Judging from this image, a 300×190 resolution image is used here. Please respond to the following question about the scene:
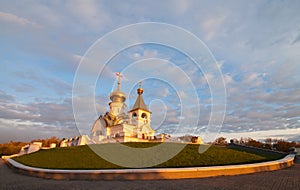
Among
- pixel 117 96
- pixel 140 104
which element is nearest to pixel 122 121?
pixel 140 104

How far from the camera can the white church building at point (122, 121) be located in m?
33.7

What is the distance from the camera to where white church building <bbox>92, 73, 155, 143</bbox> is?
3369cm

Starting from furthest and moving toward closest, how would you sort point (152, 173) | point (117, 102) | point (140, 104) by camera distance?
point (117, 102) < point (140, 104) < point (152, 173)

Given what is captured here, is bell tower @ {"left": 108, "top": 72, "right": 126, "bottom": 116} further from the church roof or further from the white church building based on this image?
the church roof

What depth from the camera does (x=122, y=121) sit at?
123 ft

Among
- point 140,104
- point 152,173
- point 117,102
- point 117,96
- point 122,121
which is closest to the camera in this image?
point 152,173

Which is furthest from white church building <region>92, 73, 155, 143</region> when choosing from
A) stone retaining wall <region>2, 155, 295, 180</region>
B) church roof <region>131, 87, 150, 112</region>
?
stone retaining wall <region>2, 155, 295, 180</region>

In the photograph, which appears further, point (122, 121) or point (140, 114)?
point (122, 121)

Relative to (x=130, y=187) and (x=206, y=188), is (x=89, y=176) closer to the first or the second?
(x=130, y=187)

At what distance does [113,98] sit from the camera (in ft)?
138

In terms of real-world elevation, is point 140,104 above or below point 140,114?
above

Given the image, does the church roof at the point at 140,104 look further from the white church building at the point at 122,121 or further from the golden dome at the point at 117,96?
the golden dome at the point at 117,96

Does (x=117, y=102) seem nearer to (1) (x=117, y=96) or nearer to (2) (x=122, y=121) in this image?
(1) (x=117, y=96)

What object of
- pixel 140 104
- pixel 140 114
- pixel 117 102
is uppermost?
pixel 117 102
